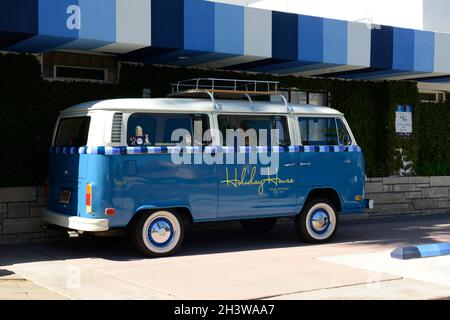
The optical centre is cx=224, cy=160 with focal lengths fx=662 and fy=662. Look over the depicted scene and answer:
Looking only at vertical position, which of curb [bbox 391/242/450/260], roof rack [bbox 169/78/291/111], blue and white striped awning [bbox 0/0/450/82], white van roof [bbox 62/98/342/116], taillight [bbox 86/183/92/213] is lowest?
curb [bbox 391/242/450/260]

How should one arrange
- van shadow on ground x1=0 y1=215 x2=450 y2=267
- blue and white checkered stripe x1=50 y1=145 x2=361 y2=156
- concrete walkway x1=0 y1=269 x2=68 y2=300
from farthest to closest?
van shadow on ground x1=0 y1=215 x2=450 y2=267 → blue and white checkered stripe x1=50 y1=145 x2=361 y2=156 → concrete walkway x1=0 y1=269 x2=68 y2=300

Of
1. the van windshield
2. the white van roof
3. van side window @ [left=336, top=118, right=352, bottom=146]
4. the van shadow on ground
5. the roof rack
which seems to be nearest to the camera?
the white van roof

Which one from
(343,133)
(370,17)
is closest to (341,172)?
(343,133)

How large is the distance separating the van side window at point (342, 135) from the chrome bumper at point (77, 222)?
4392 mm

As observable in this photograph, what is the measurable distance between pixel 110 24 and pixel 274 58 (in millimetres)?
3314

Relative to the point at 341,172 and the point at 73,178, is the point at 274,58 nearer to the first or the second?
the point at 341,172

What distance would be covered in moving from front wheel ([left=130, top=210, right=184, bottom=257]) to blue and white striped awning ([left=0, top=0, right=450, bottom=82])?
2.71 m

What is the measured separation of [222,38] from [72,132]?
299 centimetres

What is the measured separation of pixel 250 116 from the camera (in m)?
10.4

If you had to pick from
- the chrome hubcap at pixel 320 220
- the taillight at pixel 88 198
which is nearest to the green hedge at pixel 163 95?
the taillight at pixel 88 198

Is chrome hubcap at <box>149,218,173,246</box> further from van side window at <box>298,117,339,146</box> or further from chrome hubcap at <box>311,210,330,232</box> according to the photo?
van side window at <box>298,117,339,146</box>

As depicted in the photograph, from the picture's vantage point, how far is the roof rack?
10.4 metres

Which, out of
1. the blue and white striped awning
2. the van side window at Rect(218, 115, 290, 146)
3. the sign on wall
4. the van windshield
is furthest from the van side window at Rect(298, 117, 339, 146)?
the sign on wall

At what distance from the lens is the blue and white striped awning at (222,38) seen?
374 inches
